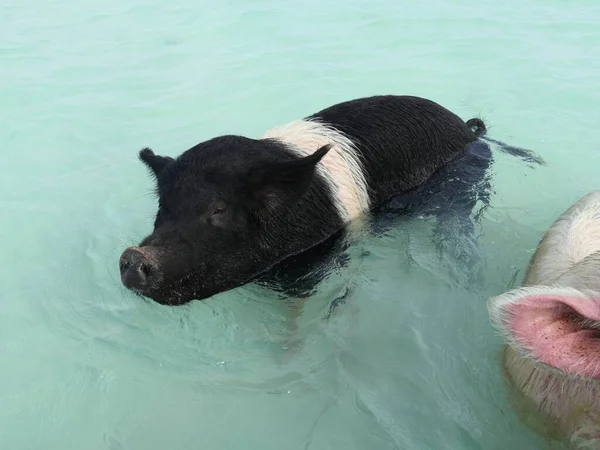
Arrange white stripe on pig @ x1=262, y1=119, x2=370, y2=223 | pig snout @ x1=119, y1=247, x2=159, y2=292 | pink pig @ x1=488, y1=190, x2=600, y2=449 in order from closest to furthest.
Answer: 1. pink pig @ x1=488, y1=190, x2=600, y2=449
2. pig snout @ x1=119, y1=247, x2=159, y2=292
3. white stripe on pig @ x1=262, y1=119, x2=370, y2=223

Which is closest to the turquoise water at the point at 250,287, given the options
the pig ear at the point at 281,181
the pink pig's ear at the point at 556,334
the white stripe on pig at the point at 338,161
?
the white stripe on pig at the point at 338,161

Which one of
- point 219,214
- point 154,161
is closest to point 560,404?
point 219,214

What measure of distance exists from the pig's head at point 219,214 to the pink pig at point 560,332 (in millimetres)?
1433

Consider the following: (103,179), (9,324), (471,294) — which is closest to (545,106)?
(471,294)

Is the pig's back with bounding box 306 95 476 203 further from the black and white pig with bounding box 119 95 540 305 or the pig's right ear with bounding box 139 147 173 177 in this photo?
the pig's right ear with bounding box 139 147 173 177

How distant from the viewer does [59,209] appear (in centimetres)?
491

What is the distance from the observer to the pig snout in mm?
2869

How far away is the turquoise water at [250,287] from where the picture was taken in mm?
3037

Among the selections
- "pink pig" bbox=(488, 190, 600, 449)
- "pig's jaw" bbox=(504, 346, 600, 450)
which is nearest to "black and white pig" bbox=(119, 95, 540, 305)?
"pink pig" bbox=(488, 190, 600, 449)

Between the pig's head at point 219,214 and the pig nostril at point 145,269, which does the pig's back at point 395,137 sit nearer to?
the pig's head at point 219,214

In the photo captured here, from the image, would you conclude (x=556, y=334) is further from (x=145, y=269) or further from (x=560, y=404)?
(x=145, y=269)

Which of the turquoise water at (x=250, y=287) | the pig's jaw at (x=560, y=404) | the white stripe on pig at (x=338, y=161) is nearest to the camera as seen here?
the pig's jaw at (x=560, y=404)

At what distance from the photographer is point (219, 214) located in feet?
11.0

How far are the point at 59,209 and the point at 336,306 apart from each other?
2.66 m
